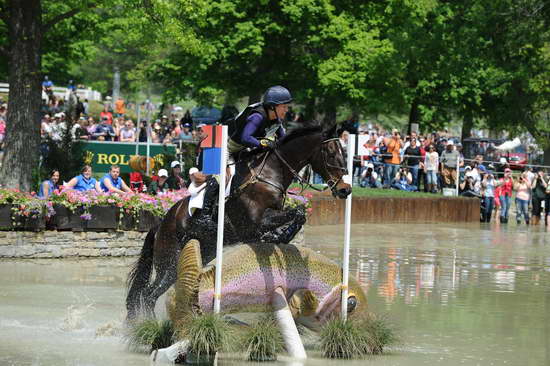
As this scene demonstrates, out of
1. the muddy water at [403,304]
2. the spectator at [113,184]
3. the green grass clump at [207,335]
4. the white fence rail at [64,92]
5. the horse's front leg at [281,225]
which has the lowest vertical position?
the muddy water at [403,304]

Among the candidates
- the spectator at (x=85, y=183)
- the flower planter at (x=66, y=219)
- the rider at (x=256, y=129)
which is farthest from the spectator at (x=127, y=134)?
the rider at (x=256, y=129)

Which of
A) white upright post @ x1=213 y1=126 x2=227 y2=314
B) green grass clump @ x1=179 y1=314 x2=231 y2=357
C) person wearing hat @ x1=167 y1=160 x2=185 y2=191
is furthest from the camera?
person wearing hat @ x1=167 y1=160 x2=185 y2=191

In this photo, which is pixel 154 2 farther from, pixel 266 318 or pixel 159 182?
pixel 266 318

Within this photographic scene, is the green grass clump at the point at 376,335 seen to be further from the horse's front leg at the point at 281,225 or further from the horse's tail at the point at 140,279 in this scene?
the horse's tail at the point at 140,279

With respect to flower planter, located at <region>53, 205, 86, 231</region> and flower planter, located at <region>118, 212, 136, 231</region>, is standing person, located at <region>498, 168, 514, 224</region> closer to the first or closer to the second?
flower planter, located at <region>118, 212, 136, 231</region>

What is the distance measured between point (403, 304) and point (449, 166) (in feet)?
66.3

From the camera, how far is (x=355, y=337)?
1070cm

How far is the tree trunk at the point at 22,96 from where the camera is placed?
22.3 metres

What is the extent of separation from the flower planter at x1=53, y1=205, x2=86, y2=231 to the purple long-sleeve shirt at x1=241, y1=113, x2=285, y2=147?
25.9ft

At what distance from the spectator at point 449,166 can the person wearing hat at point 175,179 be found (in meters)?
12.1

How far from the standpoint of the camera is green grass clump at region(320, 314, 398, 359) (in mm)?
10641

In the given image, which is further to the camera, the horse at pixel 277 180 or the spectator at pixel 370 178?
the spectator at pixel 370 178

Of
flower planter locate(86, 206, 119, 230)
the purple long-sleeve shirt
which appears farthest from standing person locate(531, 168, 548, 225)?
the purple long-sleeve shirt

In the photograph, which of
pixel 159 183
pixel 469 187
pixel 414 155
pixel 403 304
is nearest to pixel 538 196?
pixel 469 187
